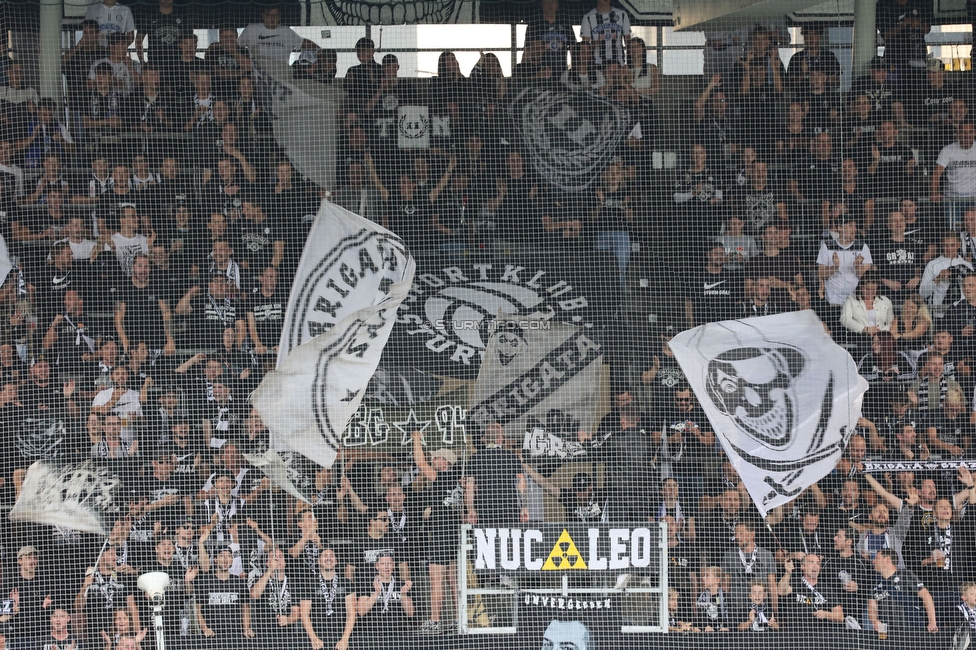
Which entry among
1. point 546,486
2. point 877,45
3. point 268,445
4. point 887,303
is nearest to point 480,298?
point 546,486

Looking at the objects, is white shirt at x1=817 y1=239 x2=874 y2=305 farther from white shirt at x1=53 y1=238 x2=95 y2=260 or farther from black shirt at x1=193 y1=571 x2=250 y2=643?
white shirt at x1=53 y1=238 x2=95 y2=260

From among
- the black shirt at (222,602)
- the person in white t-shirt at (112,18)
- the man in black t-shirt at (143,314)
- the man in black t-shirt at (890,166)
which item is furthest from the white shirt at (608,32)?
the black shirt at (222,602)

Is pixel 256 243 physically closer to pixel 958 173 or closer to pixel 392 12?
pixel 392 12

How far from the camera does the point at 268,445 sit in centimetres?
600

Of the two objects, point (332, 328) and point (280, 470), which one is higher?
point (332, 328)

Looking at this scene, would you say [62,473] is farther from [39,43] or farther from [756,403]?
[756,403]

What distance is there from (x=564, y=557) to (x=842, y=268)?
2.71m

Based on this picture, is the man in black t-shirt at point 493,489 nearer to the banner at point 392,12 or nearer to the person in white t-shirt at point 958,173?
the banner at point 392,12

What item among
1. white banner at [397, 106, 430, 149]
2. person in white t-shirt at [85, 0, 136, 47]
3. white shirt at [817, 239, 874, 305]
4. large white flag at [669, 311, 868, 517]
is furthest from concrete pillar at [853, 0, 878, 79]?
person in white t-shirt at [85, 0, 136, 47]

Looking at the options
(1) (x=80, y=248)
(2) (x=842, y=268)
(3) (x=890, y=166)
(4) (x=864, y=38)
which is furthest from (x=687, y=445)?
(1) (x=80, y=248)

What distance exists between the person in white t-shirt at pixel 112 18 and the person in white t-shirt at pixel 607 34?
3.15 meters

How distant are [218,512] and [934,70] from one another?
18.7 ft

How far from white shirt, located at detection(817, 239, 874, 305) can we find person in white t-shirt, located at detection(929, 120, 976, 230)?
24.1 inches

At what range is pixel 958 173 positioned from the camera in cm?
604
